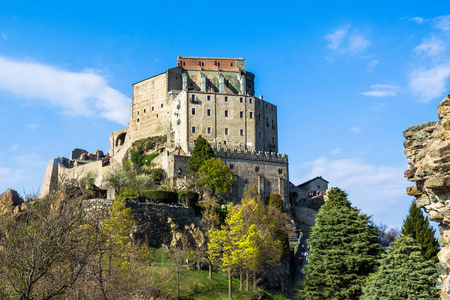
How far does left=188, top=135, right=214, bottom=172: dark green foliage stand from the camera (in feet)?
219

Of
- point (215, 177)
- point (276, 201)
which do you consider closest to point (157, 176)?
point (215, 177)

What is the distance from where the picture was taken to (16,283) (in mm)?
15766

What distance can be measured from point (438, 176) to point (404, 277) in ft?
50.0

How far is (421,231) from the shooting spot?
39.4 m

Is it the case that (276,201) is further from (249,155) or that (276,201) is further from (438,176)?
(438,176)

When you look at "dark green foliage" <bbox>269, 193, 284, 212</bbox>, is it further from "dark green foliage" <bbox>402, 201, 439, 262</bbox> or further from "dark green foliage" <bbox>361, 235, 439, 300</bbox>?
"dark green foliage" <bbox>361, 235, 439, 300</bbox>

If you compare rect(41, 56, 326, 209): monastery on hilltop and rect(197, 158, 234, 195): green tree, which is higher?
rect(41, 56, 326, 209): monastery on hilltop

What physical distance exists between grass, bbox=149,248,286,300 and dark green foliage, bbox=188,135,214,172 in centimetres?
2264

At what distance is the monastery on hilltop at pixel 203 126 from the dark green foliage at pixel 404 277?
130 feet

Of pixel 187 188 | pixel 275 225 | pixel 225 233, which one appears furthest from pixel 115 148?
pixel 225 233

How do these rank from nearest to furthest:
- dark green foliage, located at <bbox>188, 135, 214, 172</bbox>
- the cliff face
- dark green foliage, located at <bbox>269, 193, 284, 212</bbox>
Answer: the cliff face → dark green foliage, located at <bbox>269, 193, 284, 212</bbox> → dark green foliage, located at <bbox>188, 135, 214, 172</bbox>

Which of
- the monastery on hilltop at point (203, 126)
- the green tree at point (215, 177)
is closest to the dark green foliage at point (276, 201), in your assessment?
the monastery on hilltop at point (203, 126)

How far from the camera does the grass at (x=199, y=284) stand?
127ft

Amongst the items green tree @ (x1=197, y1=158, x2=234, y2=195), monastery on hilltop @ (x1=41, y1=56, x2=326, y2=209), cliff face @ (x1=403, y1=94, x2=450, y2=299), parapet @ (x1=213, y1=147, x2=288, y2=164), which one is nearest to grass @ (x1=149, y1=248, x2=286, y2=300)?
green tree @ (x1=197, y1=158, x2=234, y2=195)
